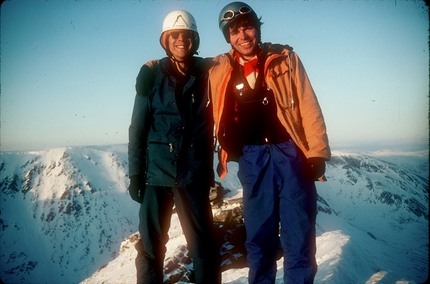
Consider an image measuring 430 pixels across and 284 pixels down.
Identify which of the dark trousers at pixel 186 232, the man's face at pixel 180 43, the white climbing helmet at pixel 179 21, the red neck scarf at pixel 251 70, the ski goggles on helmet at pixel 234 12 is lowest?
the dark trousers at pixel 186 232

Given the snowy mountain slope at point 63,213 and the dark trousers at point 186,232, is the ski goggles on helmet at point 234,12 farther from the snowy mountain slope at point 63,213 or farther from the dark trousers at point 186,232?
the snowy mountain slope at point 63,213

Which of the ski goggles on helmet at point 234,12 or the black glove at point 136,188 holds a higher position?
the ski goggles on helmet at point 234,12

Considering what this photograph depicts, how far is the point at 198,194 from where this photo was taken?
12.4 feet

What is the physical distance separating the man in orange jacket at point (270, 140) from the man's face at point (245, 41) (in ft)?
0.05

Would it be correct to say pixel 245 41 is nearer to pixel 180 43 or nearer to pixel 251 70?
pixel 251 70

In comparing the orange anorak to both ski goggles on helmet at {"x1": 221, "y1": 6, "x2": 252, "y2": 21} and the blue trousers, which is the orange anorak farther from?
ski goggles on helmet at {"x1": 221, "y1": 6, "x2": 252, "y2": 21}

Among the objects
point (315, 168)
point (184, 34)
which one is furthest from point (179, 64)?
point (315, 168)

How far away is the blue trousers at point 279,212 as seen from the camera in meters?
3.06

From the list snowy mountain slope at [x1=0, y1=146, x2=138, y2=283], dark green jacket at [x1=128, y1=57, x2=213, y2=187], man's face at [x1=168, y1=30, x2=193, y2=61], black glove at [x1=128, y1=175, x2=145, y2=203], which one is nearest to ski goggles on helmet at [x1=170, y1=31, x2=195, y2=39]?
man's face at [x1=168, y1=30, x2=193, y2=61]

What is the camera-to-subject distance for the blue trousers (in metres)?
3.06

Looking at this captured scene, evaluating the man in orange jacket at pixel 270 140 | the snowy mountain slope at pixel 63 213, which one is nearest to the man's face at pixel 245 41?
the man in orange jacket at pixel 270 140

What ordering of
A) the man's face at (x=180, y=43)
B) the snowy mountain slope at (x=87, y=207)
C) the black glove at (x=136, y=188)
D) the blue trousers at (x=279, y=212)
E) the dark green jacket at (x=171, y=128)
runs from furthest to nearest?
the snowy mountain slope at (x=87, y=207)
the man's face at (x=180, y=43)
the black glove at (x=136, y=188)
the dark green jacket at (x=171, y=128)
the blue trousers at (x=279, y=212)

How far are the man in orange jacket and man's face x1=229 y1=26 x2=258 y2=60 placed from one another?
15mm

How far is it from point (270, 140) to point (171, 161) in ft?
5.30
